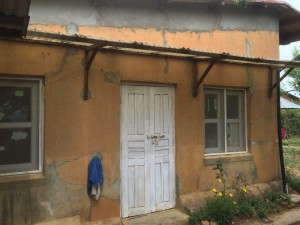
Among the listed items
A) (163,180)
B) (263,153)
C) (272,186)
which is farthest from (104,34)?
(272,186)

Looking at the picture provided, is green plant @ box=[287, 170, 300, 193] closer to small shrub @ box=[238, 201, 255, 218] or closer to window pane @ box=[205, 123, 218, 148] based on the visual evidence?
small shrub @ box=[238, 201, 255, 218]

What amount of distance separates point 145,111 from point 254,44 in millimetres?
3255

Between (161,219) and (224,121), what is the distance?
2.47 meters

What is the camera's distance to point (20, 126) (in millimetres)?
4723

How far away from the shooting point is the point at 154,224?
5316 millimetres

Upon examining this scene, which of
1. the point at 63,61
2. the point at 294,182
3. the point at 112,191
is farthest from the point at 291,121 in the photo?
the point at 63,61

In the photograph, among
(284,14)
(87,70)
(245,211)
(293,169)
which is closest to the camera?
(87,70)

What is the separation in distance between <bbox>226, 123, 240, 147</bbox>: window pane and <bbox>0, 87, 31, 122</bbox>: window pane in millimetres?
4047

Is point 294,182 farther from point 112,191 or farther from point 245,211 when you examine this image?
point 112,191

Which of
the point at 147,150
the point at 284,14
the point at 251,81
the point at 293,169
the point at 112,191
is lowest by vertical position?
the point at 293,169

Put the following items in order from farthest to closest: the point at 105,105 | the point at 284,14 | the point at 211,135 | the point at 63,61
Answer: the point at 284,14 → the point at 211,135 → the point at 105,105 → the point at 63,61

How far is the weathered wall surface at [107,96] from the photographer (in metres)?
4.70

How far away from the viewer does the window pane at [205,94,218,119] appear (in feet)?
21.9

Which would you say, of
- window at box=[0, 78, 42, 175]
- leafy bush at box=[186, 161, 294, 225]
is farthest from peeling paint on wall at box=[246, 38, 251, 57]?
window at box=[0, 78, 42, 175]
